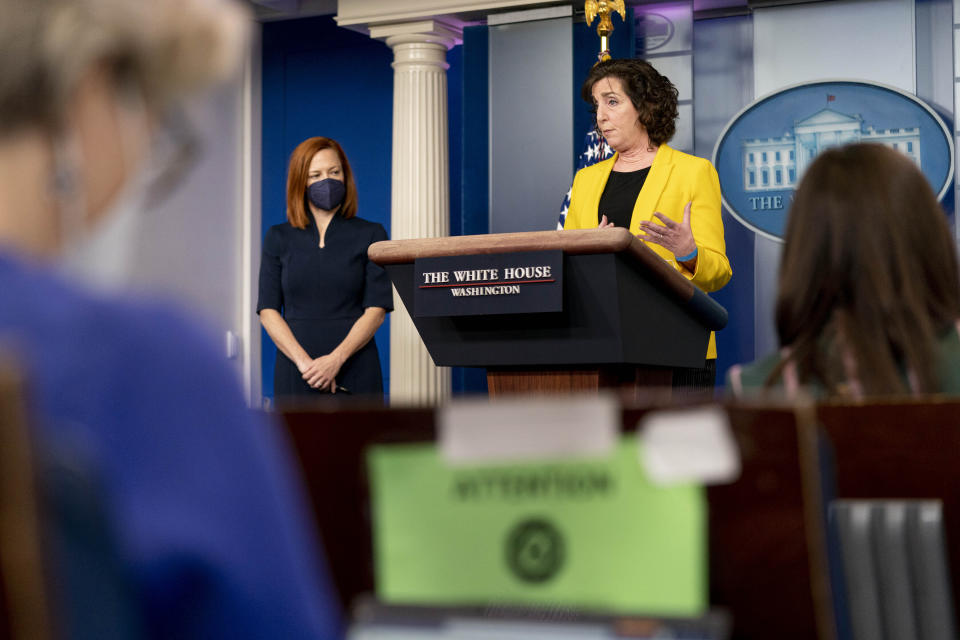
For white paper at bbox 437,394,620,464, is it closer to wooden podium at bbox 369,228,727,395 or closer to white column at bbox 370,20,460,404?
wooden podium at bbox 369,228,727,395

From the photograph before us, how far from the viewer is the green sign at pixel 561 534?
60 centimetres

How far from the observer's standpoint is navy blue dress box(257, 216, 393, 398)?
3.79m

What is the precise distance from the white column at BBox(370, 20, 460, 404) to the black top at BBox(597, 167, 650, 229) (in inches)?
85.2

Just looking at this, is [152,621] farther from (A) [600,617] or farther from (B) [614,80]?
(B) [614,80]

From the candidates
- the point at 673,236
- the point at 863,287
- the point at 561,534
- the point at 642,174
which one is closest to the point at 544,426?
the point at 561,534

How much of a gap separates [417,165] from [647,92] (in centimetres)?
227

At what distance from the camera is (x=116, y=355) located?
43 centimetres

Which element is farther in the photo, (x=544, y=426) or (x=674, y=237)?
(x=674, y=237)

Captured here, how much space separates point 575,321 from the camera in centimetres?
222

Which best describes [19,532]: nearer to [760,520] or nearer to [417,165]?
[760,520]

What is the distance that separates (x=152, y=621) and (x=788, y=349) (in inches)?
37.0

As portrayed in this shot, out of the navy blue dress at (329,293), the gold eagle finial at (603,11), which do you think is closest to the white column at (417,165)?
the gold eagle finial at (603,11)

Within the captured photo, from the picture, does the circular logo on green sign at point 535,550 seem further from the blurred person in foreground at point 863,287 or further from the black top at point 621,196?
the black top at point 621,196

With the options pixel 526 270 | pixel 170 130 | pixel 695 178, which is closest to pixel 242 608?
pixel 170 130
